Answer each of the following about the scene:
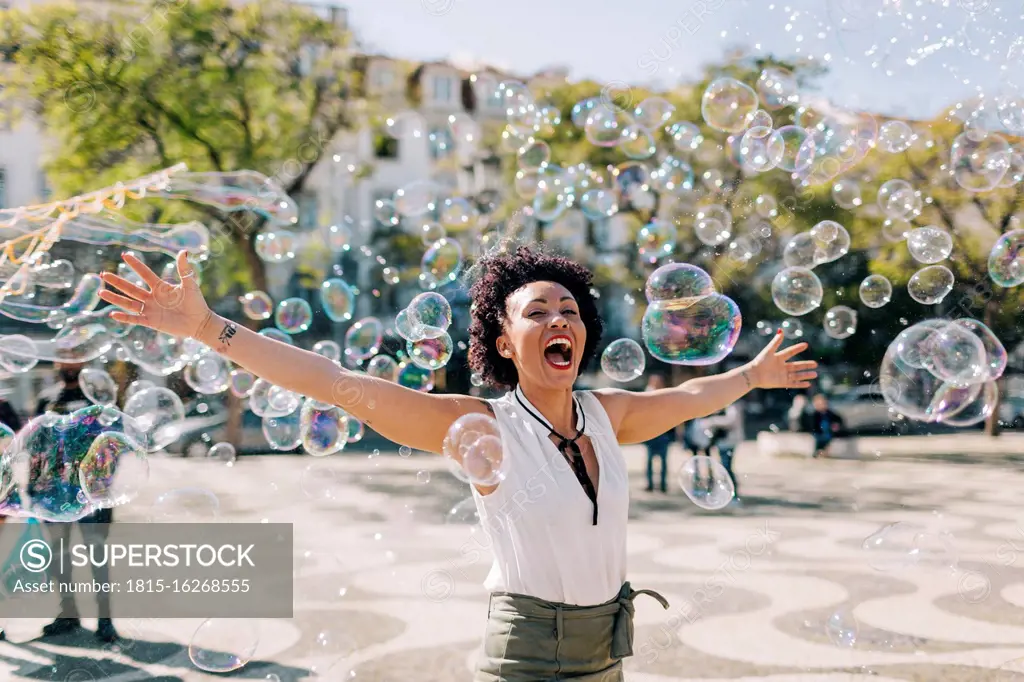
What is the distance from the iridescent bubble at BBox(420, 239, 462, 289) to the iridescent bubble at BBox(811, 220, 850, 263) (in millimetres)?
2149

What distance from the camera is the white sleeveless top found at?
2127 mm

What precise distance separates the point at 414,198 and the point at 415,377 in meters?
1.18

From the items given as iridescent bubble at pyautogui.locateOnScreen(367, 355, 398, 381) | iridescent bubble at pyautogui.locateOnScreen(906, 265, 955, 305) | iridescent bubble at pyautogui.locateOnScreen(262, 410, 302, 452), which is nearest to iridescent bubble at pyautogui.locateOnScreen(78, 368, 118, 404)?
iridescent bubble at pyautogui.locateOnScreen(262, 410, 302, 452)

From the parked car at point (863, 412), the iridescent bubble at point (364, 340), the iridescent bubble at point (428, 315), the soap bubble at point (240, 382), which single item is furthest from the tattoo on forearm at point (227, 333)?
the parked car at point (863, 412)

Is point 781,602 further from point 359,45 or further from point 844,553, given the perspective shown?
point 359,45

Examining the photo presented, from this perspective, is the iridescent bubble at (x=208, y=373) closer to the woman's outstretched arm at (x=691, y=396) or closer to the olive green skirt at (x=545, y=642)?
the woman's outstretched arm at (x=691, y=396)

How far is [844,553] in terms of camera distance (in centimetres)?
739

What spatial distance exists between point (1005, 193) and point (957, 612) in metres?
11.3

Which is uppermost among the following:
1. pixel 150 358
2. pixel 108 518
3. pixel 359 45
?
pixel 359 45

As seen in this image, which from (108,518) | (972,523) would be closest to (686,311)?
(108,518)

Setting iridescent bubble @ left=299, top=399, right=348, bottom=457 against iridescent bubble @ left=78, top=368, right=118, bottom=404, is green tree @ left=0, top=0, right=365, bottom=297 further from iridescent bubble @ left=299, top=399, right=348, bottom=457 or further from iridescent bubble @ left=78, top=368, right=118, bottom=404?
iridescent bubble @ left=299, top=399, right=348, bottom=457

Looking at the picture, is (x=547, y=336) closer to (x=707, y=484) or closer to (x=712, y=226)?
(x=707, y=484)

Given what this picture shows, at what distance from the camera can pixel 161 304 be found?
2170mm

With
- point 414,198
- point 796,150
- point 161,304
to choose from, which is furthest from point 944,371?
point 161,304
